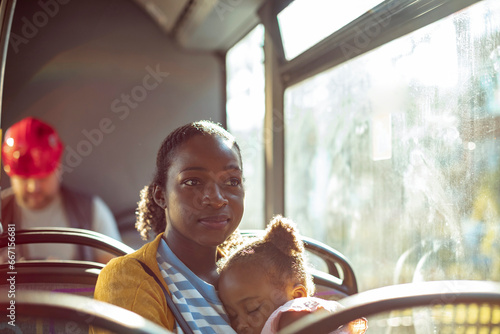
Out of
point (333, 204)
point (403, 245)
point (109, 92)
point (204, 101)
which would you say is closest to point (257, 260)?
point (403, 245)

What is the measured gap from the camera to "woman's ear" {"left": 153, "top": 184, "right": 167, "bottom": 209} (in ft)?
4.24

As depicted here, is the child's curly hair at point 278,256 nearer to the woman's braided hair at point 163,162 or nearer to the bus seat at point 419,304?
the woman's braided hair at point 163,162

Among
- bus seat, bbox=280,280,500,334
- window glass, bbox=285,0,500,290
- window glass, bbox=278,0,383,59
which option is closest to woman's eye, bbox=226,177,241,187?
bus seat, bbox=280,280,500,334

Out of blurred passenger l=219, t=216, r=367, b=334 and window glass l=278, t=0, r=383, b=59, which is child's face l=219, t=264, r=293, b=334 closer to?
blurred passenger l=219, t=216, r=367, b=334

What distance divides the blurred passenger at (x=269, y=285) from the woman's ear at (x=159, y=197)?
→ 0.22 metres

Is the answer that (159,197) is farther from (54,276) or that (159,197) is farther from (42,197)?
(42,197)

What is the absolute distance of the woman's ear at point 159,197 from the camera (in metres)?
1.29

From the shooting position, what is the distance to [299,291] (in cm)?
120

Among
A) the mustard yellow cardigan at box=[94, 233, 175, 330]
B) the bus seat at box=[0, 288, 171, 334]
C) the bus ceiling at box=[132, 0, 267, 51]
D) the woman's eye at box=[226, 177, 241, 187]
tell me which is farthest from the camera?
the bus ceiling at box=[132, 0, 267, 51]

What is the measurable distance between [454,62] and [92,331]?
1376 millimetres

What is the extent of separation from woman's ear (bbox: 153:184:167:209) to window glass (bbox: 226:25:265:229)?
1.89 meters

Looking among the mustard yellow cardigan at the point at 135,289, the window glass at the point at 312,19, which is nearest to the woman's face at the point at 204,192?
the mustard yellow cardigan at the point at 135,289

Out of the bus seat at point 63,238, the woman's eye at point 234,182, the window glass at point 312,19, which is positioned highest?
the window glass at point 312,19

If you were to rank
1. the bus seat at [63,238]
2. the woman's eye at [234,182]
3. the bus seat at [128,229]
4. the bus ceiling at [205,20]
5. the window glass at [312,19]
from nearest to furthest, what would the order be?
the woman's eye at [234,182] < the bus seat at [63,238] < the window glass at [312,19] < the bus ceiling at [205,20] < the bus seat at [128,229]
